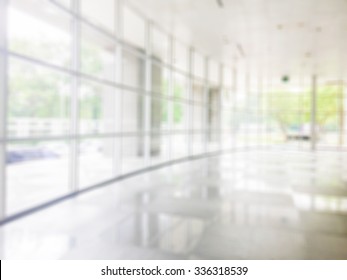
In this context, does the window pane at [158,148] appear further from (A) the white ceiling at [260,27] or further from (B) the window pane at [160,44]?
(A) the white ceiling at [260,27]

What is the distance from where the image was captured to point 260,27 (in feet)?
30.8

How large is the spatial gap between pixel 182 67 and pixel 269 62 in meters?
4.22

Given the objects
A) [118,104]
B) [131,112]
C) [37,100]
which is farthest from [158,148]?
[37,100]

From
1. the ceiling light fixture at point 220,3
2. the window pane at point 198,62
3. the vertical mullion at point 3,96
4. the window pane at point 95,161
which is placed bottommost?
the window pane at point 95,161

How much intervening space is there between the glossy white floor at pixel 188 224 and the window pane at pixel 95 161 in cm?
200

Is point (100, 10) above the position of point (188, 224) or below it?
above

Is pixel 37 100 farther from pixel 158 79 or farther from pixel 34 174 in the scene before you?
pixel 158 79

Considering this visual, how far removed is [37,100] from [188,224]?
6049 mm

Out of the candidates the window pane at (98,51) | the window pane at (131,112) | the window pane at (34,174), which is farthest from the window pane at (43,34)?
the window pane at (131,112)

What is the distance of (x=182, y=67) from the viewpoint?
49.0 feet

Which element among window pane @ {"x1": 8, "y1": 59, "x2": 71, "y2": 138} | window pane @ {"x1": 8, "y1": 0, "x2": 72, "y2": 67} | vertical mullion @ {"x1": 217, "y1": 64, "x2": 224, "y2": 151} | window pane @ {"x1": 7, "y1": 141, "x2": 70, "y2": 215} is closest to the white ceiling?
vertical mullion @ {"x1": 217, "y1": 64, "x2": 224, "y2": 151}

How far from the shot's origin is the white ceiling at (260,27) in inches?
305

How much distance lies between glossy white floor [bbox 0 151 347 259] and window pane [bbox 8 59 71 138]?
239 cm

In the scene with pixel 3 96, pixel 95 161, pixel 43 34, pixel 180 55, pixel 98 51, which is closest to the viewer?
pixel 3 96
